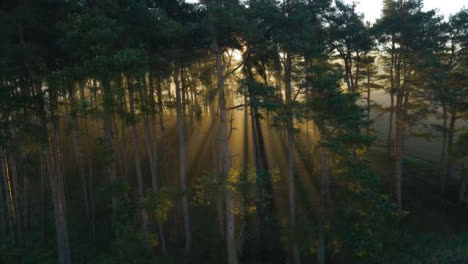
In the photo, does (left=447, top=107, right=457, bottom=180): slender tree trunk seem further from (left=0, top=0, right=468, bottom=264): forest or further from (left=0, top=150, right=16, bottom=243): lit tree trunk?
(left=0, top=150, right=16, bottom=243): lit tree trunk

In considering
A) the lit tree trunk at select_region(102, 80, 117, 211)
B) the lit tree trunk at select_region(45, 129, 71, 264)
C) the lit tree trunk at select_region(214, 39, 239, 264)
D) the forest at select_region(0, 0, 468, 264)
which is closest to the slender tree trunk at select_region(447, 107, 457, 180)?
the forest at select_region(0, 0, 468, 264)

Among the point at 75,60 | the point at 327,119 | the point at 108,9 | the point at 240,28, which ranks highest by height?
the point at 108,9

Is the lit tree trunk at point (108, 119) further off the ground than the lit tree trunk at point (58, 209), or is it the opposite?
the lit tree trunk at point (108, 119)

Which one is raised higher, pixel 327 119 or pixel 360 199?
pixel 327 119

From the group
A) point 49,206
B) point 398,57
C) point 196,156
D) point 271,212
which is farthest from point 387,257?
point 49,206

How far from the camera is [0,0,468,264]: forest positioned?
11.0 meters

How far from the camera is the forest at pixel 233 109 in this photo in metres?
11.0

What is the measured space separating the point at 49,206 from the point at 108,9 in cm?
1799

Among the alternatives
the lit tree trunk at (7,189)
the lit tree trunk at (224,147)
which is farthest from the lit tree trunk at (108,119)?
the lit tree trunk at (7,189)

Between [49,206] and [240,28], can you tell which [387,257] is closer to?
[240,28]

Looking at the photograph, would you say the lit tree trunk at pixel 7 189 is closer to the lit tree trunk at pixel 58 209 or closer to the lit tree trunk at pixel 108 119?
the lit tree trunk at pixel 58 209

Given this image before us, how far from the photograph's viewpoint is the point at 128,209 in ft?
40.0

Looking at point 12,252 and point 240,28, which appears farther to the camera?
point 12,252

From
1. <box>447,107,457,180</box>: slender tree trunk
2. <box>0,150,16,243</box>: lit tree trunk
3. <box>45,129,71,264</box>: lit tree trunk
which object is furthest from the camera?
<box>447,107,457,180</box>: slender tree trunk
